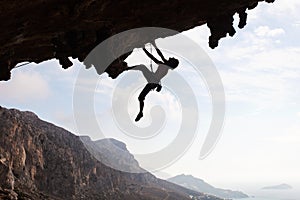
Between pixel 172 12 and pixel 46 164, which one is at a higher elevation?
pixel 46 164

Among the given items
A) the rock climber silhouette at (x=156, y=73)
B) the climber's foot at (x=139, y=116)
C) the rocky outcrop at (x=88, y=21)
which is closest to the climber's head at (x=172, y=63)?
the rock climber silhouette at (x=156, y=73)

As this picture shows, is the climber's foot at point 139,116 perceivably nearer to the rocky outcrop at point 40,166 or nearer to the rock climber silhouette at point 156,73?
the rock climber silhouette at point 156,73

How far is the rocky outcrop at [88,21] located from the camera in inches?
421

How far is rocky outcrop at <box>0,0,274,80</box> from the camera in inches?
421

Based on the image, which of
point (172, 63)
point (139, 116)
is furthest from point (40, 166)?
point (172, 63)

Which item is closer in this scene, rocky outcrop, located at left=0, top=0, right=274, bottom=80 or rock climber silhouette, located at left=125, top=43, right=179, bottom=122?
rocky outcrop, located at left=0, top=0, right=274, bottom=80

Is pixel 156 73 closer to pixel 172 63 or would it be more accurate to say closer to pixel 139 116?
pixel 172 63

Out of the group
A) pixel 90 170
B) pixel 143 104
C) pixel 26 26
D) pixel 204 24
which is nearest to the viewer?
pixel 26 26

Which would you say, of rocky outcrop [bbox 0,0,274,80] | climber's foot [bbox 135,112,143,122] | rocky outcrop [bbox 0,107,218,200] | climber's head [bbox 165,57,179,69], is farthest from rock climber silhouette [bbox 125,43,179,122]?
rocky outcrop [bbox 0,107,218,200]

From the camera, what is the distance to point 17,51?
46.3 feet

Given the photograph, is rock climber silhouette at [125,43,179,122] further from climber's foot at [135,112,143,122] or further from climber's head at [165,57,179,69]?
climber's foot at [135,112,143,122]

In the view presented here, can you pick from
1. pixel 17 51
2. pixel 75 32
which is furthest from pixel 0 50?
pixel 75 32

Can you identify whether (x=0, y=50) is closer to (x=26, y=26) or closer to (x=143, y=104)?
(x=26, y=26)

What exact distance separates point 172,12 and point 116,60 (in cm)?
323
